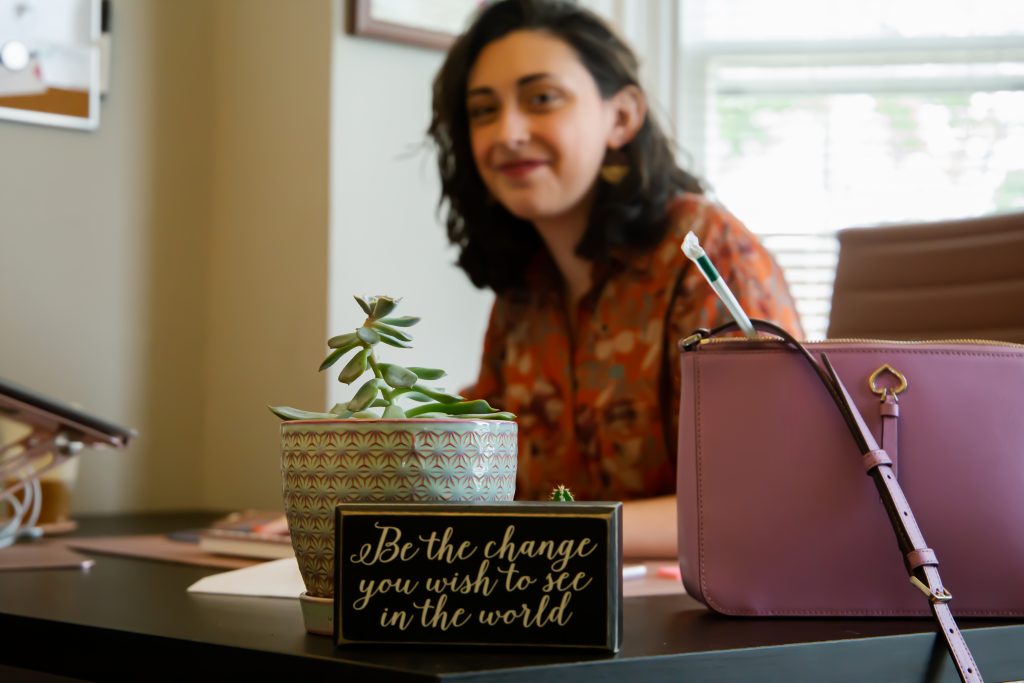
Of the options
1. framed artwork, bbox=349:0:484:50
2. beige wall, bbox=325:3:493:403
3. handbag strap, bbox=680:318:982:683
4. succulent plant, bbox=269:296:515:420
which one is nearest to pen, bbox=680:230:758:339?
handbag strap, bbox=680:318:982:683

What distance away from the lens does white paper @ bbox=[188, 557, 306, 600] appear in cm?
84

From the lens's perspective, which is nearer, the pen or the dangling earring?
the pen

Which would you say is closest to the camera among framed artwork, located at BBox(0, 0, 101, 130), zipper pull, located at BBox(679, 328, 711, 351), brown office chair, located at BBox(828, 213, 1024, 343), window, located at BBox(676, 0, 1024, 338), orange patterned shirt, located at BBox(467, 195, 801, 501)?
zipper pull, located at BBox(679, 328, 711, 351)

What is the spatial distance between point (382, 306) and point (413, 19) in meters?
1.69

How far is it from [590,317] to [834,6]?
1.03 m

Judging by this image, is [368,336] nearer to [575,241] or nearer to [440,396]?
[440,396]

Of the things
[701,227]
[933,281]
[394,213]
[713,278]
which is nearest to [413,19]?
[394,213]

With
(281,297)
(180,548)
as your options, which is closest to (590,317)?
(281,297)

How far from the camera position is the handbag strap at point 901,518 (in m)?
0.68

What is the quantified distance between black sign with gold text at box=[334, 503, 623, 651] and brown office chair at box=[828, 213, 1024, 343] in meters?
1.00

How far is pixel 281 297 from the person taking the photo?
219 cm

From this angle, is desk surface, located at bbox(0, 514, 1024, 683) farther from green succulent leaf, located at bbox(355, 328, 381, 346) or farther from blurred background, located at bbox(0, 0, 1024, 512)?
blurred background, located at bbox(0, 0, 1024, 512)

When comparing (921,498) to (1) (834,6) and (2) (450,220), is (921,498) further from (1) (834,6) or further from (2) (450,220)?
(1) (834,6)

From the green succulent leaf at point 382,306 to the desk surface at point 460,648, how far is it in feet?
0.58
